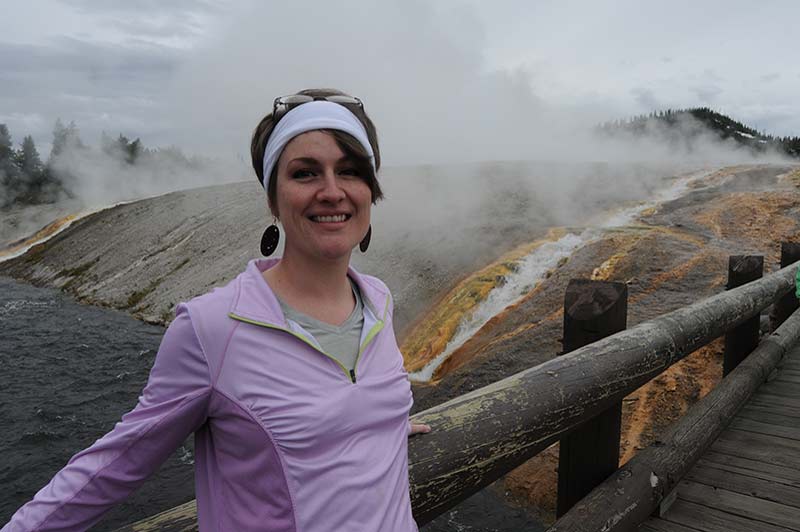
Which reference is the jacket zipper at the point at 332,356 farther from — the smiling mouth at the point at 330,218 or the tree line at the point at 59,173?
the tree line at the point at 59,173

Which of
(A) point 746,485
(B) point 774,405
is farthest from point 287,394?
(B) point 774,405

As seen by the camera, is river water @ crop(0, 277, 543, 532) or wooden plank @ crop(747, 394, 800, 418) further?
river water @ crop(0, 277, 543, 532)

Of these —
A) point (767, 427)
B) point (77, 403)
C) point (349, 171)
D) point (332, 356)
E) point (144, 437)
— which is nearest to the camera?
point (144, 437)

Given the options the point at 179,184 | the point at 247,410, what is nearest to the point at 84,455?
the point at 247,410

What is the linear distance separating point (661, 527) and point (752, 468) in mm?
900

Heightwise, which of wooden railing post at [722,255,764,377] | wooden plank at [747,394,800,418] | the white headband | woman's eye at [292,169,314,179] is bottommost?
wooden plank at [747,394,800,418]

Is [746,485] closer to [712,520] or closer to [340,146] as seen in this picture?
[712,520]

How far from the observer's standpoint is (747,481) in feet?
9.37

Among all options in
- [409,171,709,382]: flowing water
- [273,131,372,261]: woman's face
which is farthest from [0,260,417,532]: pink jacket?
[409,171,709,382]: flowing water

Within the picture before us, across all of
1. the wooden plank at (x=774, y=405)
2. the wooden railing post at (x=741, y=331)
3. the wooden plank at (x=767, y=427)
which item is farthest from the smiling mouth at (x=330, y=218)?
the wooden railing post at (x=741, y=331)

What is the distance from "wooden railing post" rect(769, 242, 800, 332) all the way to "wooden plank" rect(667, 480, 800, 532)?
13.7 feet

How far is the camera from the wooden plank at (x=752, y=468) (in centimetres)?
289

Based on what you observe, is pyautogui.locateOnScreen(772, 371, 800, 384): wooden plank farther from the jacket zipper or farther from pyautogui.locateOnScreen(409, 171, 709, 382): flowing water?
the jacket zipper

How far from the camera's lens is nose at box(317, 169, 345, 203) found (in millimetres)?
1121
